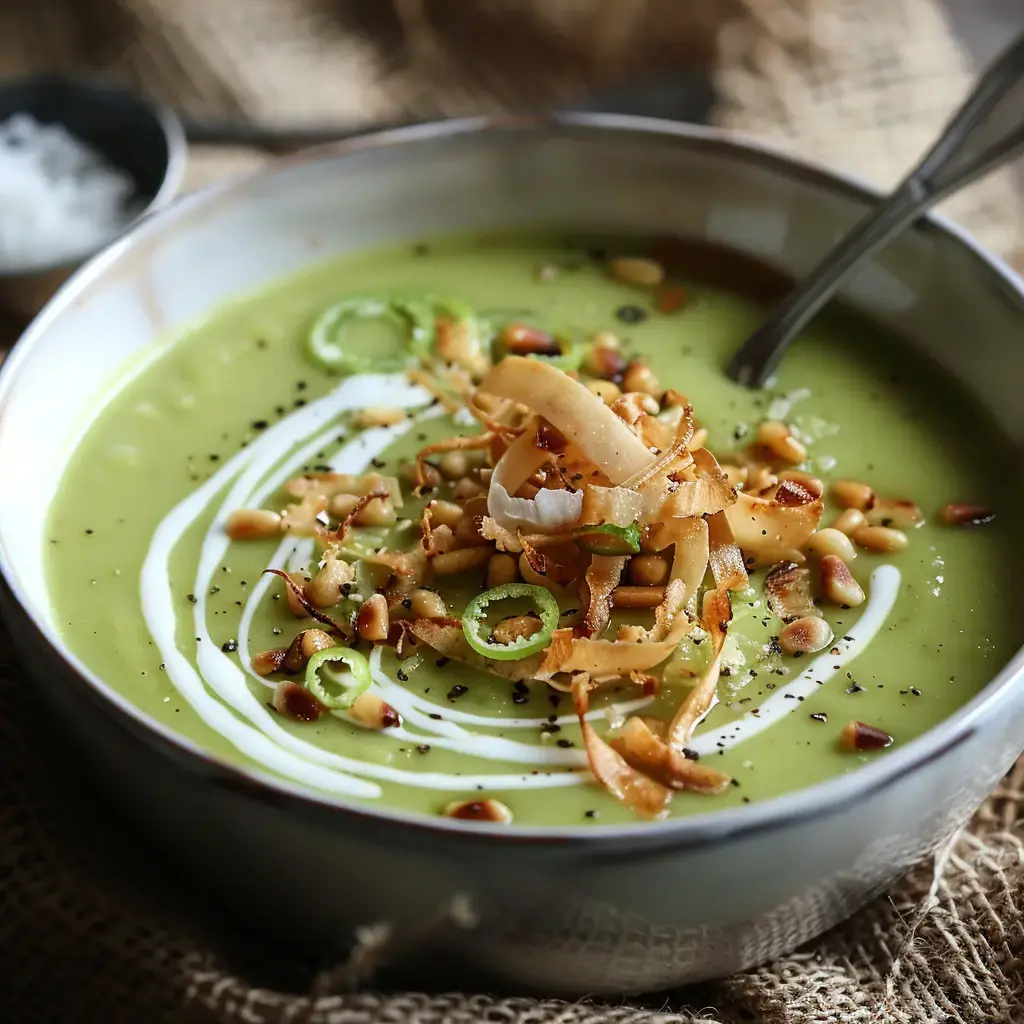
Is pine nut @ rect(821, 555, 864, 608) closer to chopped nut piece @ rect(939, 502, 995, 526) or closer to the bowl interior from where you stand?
chopped nut piece @ rect(939, 502, 995, 526)

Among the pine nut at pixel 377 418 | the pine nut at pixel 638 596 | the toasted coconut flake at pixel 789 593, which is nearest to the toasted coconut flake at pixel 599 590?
the pine nut at pixel 638 596

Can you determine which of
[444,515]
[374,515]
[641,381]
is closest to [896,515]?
[641,381]

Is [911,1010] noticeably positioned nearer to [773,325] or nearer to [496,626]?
[496,626]

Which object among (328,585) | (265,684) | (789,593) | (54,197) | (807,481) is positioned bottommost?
(54,197)

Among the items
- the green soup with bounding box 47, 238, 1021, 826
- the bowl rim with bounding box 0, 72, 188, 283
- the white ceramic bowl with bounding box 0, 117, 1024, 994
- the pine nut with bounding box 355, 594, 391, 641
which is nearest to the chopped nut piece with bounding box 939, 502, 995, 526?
the green soup with bounding box 47, 238, 1021, 826

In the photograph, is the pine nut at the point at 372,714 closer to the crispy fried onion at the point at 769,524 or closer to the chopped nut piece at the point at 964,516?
the crispy fried onion at the point at 769,524

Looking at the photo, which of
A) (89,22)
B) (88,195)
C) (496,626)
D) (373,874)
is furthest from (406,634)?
(89,22)

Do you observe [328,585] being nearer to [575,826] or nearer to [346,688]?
[346,688]
